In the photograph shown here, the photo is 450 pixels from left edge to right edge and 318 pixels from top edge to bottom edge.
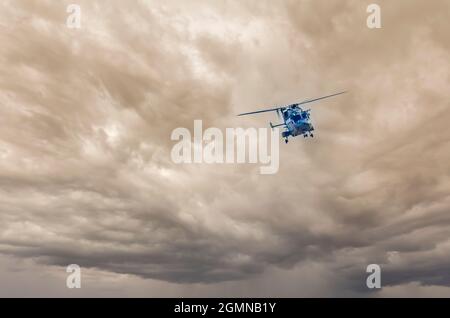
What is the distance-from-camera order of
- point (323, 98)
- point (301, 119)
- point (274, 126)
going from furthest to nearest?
point (274, 126), point (301, 119), point (323, 98)

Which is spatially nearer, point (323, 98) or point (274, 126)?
point (323, 98)

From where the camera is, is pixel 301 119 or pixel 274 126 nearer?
pixel 301 119

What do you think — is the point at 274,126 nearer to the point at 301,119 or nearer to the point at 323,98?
the point at 301,119

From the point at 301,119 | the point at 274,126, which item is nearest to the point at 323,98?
the point at 301,119

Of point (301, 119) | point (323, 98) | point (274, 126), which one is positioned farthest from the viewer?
point (274, 126)

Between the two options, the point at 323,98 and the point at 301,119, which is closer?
the point at 323,98
